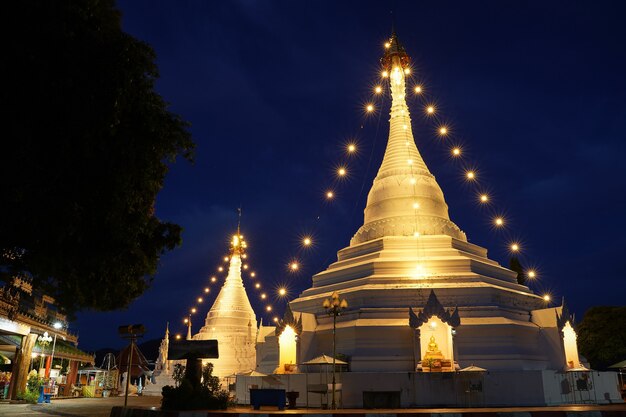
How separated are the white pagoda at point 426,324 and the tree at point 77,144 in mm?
12865

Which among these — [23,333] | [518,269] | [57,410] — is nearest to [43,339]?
[23,333]

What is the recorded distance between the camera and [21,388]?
92.6 ft

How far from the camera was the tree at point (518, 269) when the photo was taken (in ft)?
152

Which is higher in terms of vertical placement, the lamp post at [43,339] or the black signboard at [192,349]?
the lamp post at [43,339]

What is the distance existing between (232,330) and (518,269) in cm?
2766

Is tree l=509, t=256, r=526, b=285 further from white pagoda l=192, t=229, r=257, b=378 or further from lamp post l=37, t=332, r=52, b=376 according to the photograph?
lamp post l=37, t=332, r=52, b=376

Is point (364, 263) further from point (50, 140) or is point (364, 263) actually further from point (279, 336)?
point (50, 140)

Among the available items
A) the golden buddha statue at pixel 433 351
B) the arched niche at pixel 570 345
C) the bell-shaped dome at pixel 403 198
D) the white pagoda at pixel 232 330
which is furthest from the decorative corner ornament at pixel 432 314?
the white pagoda at pixel 232 330

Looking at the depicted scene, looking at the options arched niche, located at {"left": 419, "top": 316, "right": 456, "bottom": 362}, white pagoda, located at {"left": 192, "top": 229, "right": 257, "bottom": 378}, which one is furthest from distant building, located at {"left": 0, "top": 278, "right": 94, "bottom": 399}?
arched niche, located at {"left": 419, "top": 316, "right": 456, "bottom": 362}

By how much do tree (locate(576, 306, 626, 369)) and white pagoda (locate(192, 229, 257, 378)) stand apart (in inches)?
1158

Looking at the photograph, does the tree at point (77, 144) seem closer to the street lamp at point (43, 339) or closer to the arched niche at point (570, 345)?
the street lamp at point (43, 339)

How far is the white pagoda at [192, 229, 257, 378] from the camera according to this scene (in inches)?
1905

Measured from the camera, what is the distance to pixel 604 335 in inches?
1719

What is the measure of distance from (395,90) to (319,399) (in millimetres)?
23472
